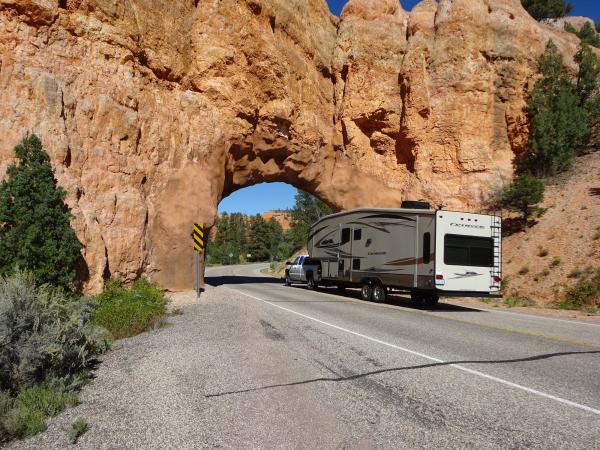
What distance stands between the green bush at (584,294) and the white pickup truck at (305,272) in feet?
38.2

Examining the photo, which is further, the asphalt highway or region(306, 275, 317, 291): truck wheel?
region(306, 275, 317, 291): truck wheel

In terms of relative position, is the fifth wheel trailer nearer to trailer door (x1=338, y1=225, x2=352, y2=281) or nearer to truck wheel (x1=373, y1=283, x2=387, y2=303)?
truck wheel (x1=373, y1=283, x2=387, y2=303)

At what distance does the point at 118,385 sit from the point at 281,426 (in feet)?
9.02

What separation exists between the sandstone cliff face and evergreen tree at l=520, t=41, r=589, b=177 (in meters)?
1.11

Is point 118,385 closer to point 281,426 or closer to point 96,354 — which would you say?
point 96,354

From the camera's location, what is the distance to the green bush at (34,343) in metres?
5.59

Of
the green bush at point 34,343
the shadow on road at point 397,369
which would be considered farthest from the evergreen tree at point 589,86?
the green bush at point 34,343

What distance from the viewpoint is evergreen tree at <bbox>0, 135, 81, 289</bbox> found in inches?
492

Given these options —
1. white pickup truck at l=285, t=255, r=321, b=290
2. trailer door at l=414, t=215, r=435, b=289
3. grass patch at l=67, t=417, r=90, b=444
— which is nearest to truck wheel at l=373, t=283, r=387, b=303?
trailer door at l=414, t=215, r=435, b=289

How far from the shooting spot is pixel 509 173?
28.2 meters

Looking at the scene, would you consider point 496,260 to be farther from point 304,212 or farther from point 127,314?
point 304,212

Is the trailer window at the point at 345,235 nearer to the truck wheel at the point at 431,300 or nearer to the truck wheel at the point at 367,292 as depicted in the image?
the truck wheel at the point at 367,292

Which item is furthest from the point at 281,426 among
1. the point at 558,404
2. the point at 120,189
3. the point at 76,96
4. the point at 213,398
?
the point at 76,96

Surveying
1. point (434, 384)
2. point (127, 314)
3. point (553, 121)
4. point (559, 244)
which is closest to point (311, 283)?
point (559, 244)
